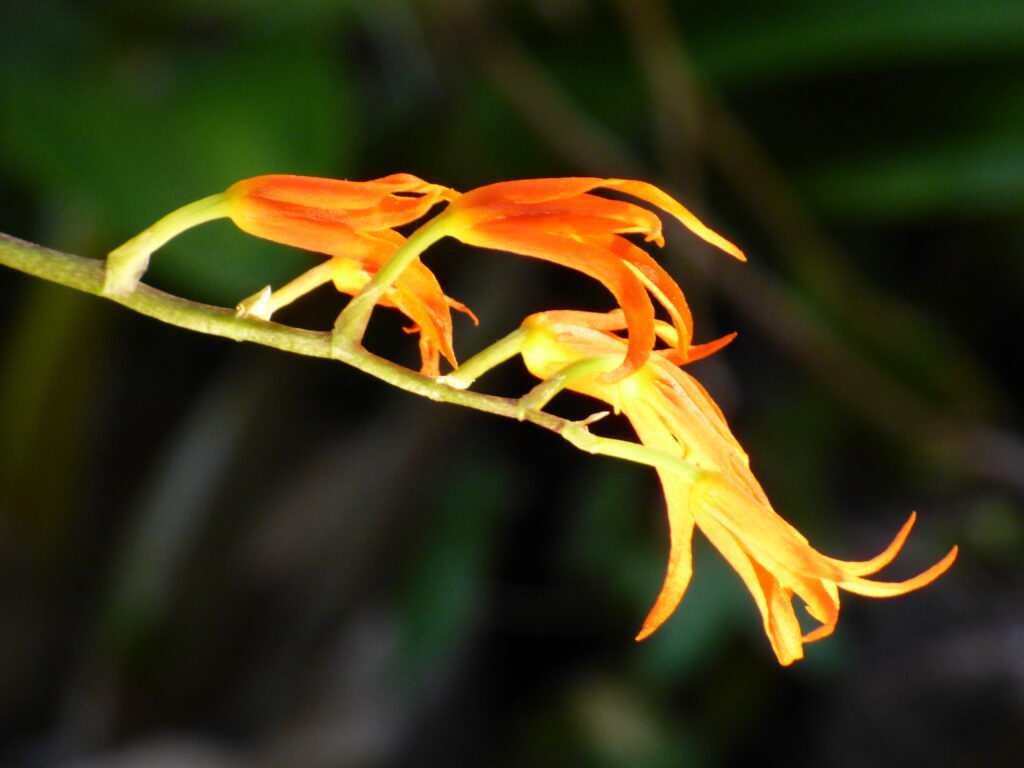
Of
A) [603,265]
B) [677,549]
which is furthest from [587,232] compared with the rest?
[677,549]

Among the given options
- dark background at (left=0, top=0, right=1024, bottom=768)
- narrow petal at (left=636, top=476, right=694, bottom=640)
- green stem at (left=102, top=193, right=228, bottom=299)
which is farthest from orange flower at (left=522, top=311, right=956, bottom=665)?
dark background at (left=0, top=0, right=1024, bottom=768)

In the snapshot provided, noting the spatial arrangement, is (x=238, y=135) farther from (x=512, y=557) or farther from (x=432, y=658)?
(x=512, y=557)

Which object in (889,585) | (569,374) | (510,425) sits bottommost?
(889,585)

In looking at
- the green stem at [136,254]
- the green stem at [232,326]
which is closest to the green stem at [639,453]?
the green stem at [232,326]

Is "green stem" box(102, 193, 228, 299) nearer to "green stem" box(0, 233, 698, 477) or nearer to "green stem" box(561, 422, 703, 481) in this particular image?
"green stem" box(0, 233, 698, 477)

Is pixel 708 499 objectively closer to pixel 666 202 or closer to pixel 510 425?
pixel 666 202
